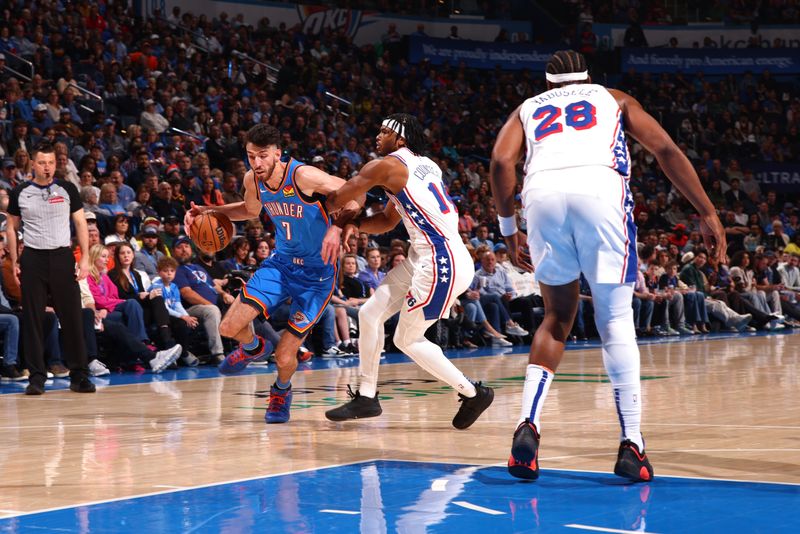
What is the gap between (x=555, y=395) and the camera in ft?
25.3

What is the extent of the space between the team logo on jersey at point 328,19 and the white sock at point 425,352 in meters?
18.7

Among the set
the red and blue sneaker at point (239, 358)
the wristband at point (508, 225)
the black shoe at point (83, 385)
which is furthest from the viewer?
the black shoe at point (83, 385)

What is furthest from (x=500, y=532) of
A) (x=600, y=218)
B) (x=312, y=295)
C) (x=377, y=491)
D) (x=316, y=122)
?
(x=316, y=122)

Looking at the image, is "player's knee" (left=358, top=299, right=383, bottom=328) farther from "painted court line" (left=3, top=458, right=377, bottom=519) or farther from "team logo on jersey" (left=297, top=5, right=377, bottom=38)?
"team logo on jersey" (left=297, top=5, right=377, bottom=38)

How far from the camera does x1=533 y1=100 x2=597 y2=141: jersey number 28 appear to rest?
4438 mm

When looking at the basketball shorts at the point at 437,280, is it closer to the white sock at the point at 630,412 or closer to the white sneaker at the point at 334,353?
the white sock at the point at 630,412

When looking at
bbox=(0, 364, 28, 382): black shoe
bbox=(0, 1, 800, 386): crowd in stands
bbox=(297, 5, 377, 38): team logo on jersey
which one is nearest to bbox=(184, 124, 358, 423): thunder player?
bbox=(0, 1, 800, 386): crowd in stands

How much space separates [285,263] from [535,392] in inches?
102

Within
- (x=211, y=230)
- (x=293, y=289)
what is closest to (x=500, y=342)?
(x=211, y=230)

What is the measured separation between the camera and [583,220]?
429 cm

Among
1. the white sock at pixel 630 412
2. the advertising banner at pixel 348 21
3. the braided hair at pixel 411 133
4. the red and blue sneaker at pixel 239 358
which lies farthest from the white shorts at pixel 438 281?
the advertising banner at pixel 348 21

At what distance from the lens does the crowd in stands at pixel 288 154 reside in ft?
36.9

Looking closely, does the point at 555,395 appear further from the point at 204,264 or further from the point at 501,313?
the point at 501,313

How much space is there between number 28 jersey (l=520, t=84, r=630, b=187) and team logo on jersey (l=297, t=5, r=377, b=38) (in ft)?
65.6
